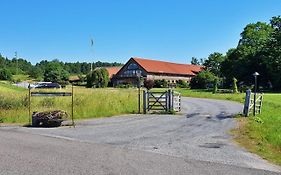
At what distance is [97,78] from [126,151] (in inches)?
2847

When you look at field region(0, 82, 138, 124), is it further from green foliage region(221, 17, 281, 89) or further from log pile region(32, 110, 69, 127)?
green foliage region(221, 17, 281, 89)

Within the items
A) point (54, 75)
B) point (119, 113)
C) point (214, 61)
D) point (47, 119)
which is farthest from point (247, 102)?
point (54, 75)

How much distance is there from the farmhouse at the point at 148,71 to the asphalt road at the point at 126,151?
8254 cm

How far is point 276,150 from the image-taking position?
40.2 ft

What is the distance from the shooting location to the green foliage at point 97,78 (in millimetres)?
82438

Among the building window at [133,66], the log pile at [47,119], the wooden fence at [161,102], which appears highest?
the building window at [133,66]

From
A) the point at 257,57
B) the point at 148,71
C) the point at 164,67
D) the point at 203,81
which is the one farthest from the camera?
the point at 164,67

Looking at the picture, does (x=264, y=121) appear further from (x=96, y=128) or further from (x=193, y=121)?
(x=96, y=128)

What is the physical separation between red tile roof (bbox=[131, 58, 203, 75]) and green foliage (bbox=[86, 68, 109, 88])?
1800 cm

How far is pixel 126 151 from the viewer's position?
1133 cm

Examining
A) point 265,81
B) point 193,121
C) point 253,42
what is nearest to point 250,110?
point 193,121

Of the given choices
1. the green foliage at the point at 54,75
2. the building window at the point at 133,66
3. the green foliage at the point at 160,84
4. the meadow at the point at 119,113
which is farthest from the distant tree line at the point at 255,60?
the meadow at the point at 119,113

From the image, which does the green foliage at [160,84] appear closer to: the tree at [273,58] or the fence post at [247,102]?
the tree at [273,58]

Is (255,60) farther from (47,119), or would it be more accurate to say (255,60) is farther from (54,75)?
(47,119)
